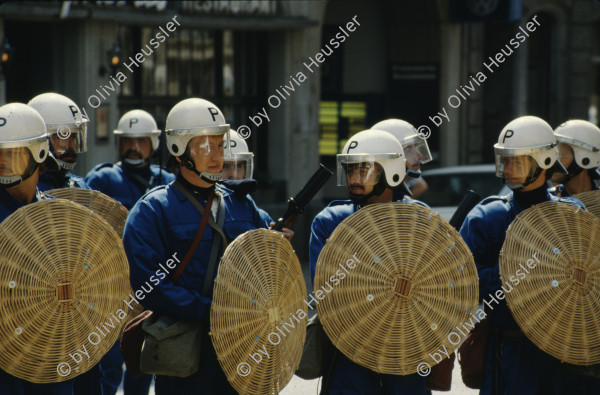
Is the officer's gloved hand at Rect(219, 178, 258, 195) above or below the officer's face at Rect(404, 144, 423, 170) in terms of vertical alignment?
below

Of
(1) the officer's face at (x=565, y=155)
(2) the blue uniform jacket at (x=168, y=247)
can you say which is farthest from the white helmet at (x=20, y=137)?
(1) the officer's face at (x=565, y=155)

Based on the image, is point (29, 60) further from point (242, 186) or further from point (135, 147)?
point (242, 186)

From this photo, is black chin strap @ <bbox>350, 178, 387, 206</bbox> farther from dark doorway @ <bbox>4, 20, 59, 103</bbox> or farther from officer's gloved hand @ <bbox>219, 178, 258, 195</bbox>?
dark doorway @ <bbox>4, 20, 59, 103</bbox>

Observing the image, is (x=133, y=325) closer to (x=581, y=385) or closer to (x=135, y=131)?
(x=581, y=385)

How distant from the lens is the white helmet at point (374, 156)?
5.14m

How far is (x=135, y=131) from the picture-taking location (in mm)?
7734

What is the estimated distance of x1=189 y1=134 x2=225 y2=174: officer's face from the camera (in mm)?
4773

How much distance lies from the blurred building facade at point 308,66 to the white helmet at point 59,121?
13.2 feet

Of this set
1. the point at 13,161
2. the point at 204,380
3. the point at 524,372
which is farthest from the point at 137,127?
the point at 524,372

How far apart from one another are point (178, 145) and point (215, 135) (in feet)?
0.61

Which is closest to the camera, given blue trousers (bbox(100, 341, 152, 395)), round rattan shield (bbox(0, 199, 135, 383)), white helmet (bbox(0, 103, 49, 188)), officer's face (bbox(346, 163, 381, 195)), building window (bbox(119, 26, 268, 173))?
round rattan shield (bbox(0, 199, 135, 383))

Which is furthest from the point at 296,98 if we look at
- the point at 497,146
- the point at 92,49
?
the point at 497,146

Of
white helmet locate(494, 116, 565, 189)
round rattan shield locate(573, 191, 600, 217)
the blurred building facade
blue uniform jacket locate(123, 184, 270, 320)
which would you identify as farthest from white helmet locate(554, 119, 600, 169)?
the blurred building facade

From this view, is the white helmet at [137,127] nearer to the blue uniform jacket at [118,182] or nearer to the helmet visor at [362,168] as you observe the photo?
the blue uniform jacket at [118,182]
